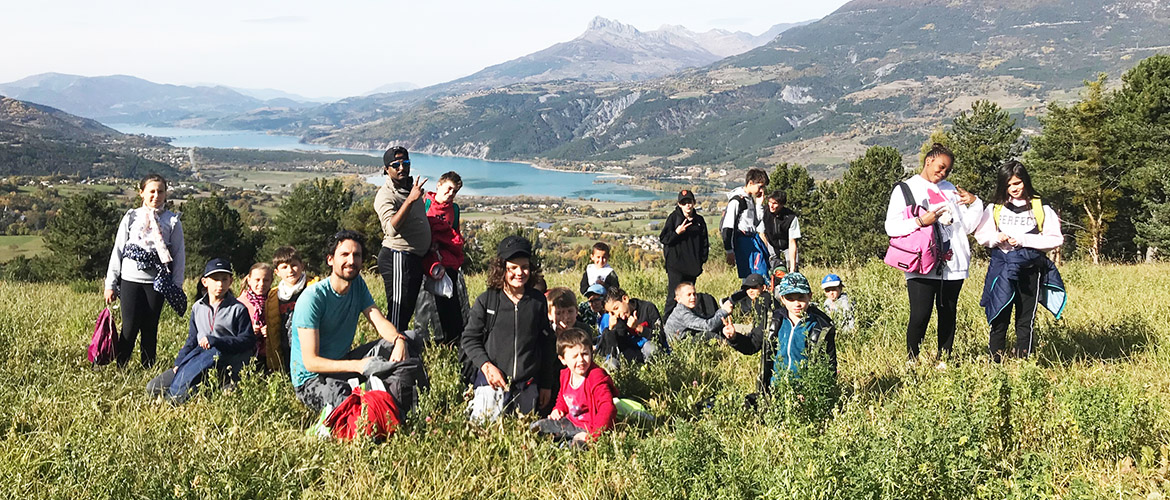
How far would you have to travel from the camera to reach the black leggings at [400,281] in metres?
5.39

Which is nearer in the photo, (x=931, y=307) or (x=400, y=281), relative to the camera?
(x=931, y=307)

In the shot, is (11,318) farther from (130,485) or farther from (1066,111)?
(1066,111)

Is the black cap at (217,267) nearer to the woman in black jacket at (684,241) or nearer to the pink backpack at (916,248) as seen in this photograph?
the woman in black jacket at (684,241)

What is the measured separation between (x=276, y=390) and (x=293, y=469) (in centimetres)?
89

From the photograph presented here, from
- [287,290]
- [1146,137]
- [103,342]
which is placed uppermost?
[1146,137]

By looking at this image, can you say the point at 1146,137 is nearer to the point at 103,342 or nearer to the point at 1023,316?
the point at 1023,316

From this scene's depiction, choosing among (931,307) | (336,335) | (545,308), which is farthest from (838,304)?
(336,335)

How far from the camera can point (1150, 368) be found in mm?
4574

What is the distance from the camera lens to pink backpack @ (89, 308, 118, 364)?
202 inches

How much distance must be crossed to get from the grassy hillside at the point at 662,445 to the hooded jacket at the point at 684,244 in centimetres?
235

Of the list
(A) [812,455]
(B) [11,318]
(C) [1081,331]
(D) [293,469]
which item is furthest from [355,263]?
(C) [1081,331]

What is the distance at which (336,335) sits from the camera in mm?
4355

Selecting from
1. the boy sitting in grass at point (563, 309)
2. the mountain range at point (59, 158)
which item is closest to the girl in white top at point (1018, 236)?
the boy sitting in grass at point (563, 309)

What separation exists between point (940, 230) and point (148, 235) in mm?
6034
